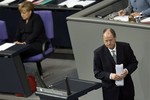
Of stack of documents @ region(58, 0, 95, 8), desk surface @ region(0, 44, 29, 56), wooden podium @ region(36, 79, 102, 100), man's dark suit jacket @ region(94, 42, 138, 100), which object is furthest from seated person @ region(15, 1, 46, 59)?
wooden podium @ region(36, 79, 102, 100)

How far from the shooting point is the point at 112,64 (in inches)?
211

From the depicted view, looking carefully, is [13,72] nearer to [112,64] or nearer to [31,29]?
[31,29]

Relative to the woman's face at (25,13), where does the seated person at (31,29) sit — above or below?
below

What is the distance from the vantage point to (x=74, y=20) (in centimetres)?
633

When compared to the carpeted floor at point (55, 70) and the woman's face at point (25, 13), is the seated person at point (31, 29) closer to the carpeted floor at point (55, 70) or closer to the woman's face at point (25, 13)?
the woman's face at point (25, 13)

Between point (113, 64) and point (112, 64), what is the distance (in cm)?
1

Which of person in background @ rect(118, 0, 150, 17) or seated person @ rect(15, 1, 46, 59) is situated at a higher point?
person in background @ rect(118, 0, 150, 17)

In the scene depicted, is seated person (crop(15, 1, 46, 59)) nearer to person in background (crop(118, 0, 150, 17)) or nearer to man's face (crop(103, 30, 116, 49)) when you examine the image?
person in background (crop(118, 0, 150, 17))

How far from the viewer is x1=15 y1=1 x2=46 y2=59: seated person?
7234 mm

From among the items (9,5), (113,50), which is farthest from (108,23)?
(9,5)

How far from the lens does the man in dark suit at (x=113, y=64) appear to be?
5.28 meters

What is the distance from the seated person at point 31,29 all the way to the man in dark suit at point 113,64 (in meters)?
2.04

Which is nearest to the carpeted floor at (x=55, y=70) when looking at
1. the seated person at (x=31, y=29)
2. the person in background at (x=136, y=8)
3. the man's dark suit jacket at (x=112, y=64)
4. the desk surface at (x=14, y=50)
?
the seated person at (x=31, y=29)

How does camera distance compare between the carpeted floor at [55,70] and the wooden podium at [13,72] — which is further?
the carpeted floor at [55,70]
